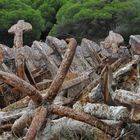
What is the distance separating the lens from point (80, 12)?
1466cm

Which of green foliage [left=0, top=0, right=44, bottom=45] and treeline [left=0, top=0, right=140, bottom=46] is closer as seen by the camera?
treeline [left=0, top=0, right=140, bottom=46]

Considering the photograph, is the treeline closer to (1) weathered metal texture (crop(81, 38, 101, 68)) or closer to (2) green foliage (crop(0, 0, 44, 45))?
(2) green foliage (crop(0, 0, 44, 45))

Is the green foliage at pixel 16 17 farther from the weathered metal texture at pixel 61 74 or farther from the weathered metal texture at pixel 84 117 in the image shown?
the weathered metal texture at pixel 84 117

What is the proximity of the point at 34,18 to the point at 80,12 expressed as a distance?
107 cm

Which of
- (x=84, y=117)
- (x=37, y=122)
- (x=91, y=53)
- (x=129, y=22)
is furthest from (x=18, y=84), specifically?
(x=129, y=22)

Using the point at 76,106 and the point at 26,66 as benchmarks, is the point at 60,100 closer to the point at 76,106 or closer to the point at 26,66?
the point at 76,106

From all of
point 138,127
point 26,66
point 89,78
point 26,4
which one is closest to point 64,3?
point 26,4

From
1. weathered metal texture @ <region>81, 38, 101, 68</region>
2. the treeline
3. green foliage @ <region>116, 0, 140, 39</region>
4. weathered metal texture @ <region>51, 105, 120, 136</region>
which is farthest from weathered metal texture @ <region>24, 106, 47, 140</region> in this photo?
green foliage @ <region>116, 0, 140, 39</region>

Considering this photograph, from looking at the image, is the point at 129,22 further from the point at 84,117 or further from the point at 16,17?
the point at 84,117

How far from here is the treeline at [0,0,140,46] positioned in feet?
48.6

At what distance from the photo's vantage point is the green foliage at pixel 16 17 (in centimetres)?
1509

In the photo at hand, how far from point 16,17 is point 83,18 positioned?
138 centimetres

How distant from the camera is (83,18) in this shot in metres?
14.9

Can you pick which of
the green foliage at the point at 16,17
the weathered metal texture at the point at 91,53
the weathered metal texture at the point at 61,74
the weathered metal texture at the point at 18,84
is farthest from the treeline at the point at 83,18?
the weathered metal texture at the point at 18,84
